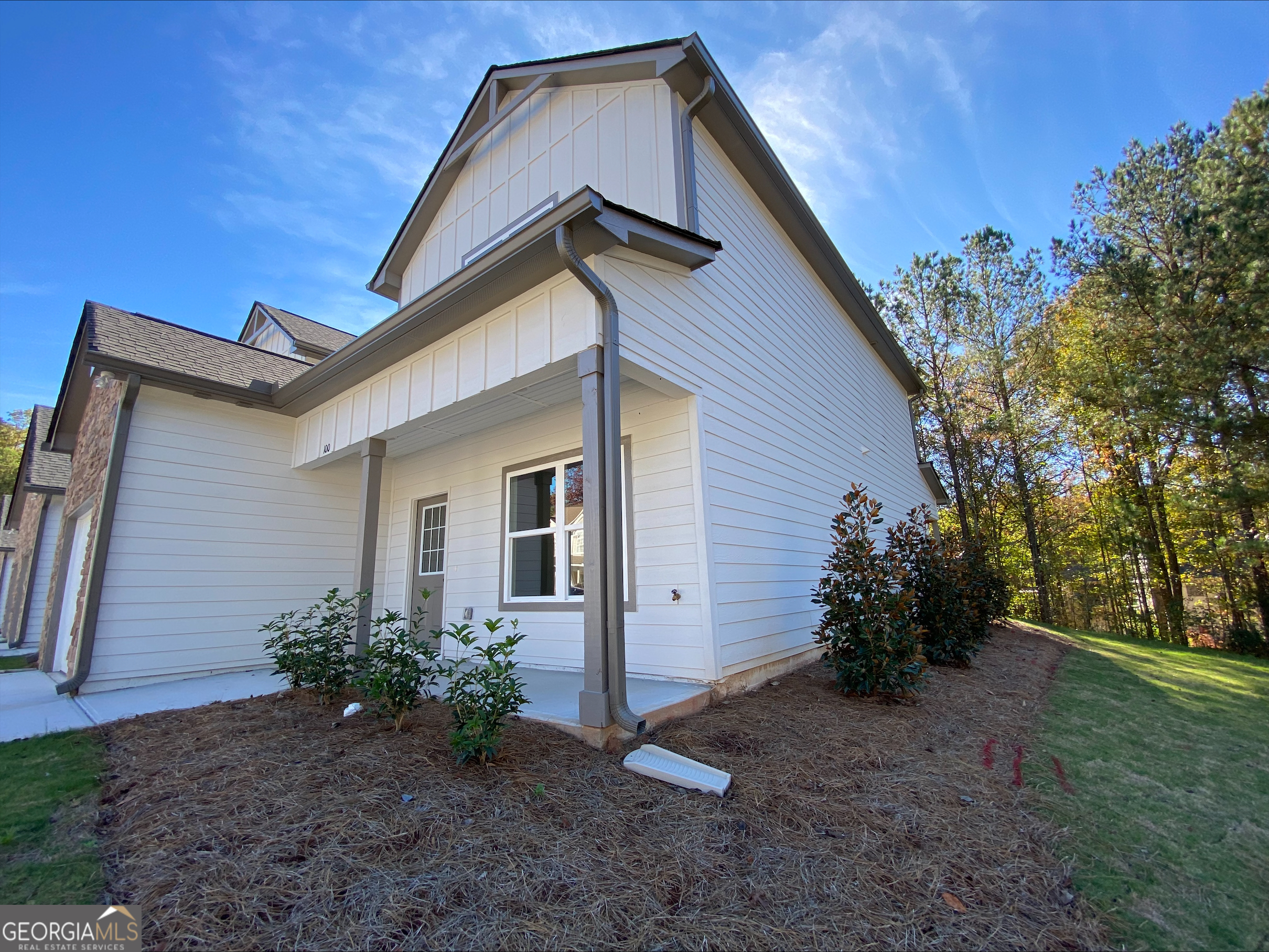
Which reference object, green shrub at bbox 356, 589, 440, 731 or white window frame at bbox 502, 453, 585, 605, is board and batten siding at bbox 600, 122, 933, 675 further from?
green shrub at bbox 356, 589, 440, 731

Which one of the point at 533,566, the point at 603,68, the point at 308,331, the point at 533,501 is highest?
the point at 603,68

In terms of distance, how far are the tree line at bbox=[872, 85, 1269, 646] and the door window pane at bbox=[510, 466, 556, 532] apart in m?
6.82

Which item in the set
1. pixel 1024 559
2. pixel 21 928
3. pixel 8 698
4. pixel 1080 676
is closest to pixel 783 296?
pixel 1080 676

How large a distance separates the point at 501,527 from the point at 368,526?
1502 millimetres

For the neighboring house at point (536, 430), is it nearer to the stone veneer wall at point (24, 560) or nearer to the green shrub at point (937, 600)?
the green shrub at point (937, 600)

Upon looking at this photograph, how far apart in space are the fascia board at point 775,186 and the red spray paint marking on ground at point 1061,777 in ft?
21.4

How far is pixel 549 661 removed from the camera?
607cm

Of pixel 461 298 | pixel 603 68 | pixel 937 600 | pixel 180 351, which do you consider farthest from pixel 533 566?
pixel 603 68

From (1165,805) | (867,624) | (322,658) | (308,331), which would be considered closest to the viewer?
(1165,805)

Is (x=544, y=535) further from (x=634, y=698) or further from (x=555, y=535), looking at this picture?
(x=634, y=698)

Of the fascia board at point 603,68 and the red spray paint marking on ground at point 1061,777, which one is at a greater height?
the fascia board at point 603,68

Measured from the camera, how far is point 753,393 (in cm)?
616

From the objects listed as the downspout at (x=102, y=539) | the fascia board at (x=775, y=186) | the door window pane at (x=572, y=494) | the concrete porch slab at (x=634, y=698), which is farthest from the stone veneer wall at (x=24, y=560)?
the fascia board at (x=775, y=186)

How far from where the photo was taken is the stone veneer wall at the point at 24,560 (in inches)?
431
